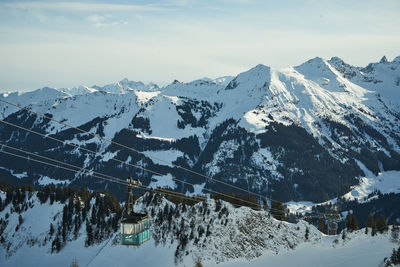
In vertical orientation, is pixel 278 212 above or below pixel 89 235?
above

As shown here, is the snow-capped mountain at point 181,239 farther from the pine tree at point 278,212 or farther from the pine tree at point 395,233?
the pine tree at point 278,212

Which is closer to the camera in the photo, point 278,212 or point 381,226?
point 381,226

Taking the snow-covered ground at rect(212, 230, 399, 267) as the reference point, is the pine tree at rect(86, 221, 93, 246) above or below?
below

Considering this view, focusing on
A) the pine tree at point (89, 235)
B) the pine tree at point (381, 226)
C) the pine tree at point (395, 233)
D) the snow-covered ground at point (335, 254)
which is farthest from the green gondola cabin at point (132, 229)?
the pine tree at point (89, 235)

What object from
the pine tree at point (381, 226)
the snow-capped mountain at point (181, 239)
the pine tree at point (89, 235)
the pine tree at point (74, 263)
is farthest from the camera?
the pine tree at point (89, 235)

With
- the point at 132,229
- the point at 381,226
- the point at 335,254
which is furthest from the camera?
the point at 381,226

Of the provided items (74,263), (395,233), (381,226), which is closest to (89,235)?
(74,263)

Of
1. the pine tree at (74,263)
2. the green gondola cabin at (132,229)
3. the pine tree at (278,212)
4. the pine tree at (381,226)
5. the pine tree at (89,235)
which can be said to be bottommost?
the pine tree at (74,263)

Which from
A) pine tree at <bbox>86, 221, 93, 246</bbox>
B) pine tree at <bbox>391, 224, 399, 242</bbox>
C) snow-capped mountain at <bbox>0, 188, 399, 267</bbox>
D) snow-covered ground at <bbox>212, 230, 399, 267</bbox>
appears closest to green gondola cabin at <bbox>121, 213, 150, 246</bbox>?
snow-capped mountain at <bbox>0, 188, 399, 267</bbox>

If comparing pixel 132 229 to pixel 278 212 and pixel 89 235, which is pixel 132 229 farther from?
pixel 278 212

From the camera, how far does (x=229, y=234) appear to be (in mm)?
130875

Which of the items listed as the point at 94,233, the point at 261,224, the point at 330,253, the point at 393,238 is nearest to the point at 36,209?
the point at 94,233

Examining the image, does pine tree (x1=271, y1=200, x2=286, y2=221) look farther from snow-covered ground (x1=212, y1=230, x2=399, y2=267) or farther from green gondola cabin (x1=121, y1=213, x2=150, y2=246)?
green gondola cabin (x1=121, y1=213, x2=150, y2=246)

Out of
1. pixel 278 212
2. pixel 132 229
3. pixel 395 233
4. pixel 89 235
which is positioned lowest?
pixel 89 235
